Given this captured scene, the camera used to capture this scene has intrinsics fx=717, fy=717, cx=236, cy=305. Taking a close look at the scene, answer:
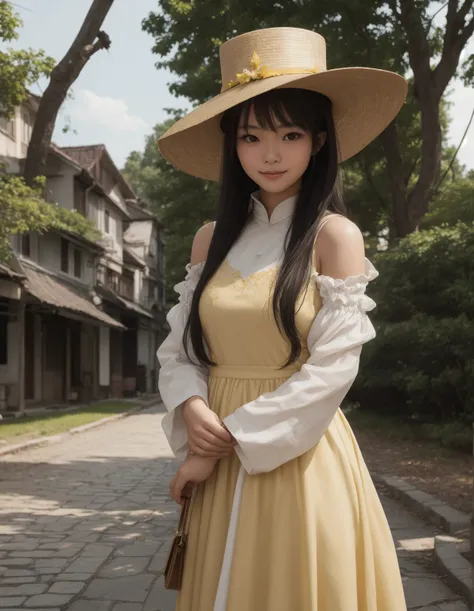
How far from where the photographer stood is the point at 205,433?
1.94 meters

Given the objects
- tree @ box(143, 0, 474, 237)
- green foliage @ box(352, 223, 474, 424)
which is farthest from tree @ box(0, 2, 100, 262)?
green foliage @ box(352, 223, 474, 424)

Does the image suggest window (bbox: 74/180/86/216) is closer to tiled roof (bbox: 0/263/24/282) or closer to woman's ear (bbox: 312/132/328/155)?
tiled roof (bbox: 0/263/24/282)

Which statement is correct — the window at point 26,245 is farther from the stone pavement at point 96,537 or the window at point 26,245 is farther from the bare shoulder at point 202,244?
the bare shoulder at point 202,244

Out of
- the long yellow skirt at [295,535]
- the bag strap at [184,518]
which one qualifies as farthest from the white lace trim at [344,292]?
the bag strap at [184,518]

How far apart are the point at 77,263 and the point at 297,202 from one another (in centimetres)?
2477

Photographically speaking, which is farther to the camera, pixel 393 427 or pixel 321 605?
pixel 393 427

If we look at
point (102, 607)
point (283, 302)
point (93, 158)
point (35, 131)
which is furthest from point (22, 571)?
point (93, 158)

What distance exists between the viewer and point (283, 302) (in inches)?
78.2

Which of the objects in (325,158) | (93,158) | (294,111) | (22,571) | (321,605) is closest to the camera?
(321,605)

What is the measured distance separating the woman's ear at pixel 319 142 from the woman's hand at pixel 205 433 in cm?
86

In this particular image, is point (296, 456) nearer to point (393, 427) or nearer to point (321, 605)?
point (321, 605)

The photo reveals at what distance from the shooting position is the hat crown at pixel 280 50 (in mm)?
2111

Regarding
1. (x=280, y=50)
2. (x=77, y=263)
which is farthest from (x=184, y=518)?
(x=77, y=263)

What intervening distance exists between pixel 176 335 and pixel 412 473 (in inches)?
258
